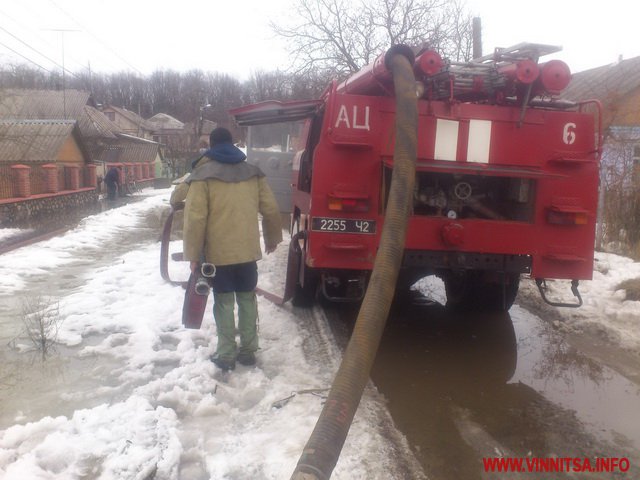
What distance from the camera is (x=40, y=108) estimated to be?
1570 inches

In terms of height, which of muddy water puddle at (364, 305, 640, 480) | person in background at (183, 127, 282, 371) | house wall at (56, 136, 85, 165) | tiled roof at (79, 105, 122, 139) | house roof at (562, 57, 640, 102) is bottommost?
muddy water puddle at (364, 305, 640, 480)

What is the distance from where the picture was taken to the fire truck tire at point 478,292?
593 cm

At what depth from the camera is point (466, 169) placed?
14.5ft

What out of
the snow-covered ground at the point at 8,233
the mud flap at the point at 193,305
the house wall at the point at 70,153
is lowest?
the snow-covered ground at the point at 8,233

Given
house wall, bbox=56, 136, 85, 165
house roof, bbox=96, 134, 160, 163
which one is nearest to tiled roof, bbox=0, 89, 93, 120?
house roof, bbox=96, 134, 160, 163

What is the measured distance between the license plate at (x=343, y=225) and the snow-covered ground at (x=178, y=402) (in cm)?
112

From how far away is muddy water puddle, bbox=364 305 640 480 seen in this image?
342 centimetres

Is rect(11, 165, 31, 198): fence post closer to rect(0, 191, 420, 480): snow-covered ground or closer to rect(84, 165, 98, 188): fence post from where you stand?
rect(84, 165, 98, 188): fence post

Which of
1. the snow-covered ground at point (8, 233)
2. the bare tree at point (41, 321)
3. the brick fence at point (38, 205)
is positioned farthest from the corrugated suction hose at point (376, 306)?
the brick fence at point (38, 205)

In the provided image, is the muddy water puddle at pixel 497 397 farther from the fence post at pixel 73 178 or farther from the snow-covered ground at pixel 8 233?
the fence post at pixel 73 178

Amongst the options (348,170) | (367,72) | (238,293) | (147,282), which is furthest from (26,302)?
(367,72)

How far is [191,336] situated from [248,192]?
1538mm

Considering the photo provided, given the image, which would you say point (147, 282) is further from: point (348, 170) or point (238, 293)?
point (348, 170)

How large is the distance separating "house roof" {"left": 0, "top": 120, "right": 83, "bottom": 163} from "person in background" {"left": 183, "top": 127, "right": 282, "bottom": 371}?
1789cm
